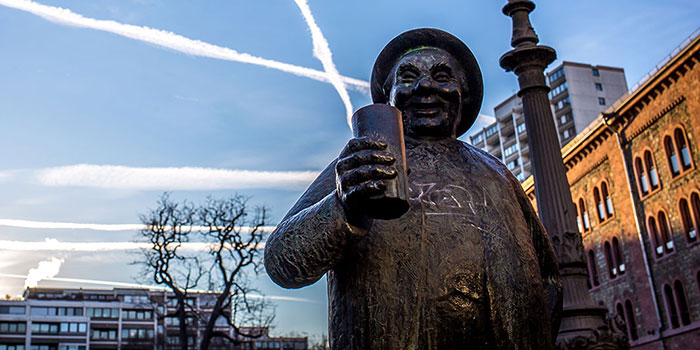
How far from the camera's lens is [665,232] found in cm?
2631

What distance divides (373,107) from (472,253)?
0.57 m

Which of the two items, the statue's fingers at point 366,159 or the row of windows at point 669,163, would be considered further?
the row of windows at point 669,163

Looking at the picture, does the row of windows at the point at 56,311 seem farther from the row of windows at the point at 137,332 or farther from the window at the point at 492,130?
the window at the point at 492,130

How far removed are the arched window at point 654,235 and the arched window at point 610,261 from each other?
11.4 feet

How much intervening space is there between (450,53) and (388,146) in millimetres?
807

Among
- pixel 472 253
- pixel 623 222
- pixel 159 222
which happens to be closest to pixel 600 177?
pixel 623 222

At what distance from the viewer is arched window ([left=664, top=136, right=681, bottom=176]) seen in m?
25.5

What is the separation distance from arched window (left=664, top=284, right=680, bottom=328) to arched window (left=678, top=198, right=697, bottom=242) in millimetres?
2633

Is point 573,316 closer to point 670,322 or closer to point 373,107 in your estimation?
point 373,107

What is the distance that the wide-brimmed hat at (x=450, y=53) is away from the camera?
245cm

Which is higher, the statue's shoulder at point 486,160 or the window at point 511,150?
the window at point 511,150

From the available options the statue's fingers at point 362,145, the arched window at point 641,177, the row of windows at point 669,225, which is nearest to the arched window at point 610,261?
the row of windows at point 669,225

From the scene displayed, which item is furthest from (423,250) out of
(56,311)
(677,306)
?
(56,311)

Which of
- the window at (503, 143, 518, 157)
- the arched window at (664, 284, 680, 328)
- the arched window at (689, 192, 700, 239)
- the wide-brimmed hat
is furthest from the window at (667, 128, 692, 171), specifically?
the window at (503, 143, 518, 157)
